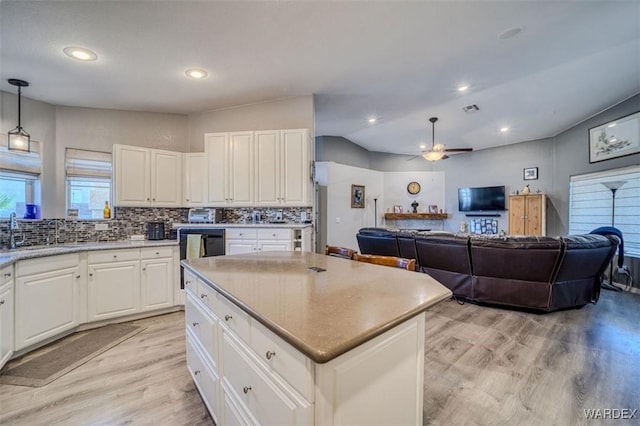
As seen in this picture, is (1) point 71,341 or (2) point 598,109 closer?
(1) point 71,341

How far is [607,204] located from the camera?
5.09 metres

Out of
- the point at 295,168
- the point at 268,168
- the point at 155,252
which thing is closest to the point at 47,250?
the point at 155,252

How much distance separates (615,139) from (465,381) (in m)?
5.71

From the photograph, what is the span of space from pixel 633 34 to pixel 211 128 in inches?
208

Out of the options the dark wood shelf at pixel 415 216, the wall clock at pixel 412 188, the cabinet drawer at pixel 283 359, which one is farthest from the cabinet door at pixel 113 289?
the wall clock at pixel 412 188

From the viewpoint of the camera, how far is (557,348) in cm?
257

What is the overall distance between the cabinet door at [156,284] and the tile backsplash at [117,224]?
0.74 m

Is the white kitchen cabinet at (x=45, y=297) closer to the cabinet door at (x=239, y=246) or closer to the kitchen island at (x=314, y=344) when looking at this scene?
the cabinet door at (x=239, y=246)

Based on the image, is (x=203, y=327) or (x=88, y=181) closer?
(x=203, y=327)

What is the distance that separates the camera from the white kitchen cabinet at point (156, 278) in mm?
3270

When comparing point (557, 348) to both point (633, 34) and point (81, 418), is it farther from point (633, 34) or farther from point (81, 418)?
point (81, 418)

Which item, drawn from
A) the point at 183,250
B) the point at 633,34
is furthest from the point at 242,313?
the point at 633,34

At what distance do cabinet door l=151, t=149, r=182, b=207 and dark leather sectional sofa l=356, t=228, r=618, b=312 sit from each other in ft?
11.9

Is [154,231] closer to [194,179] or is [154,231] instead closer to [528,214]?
[194,179]
